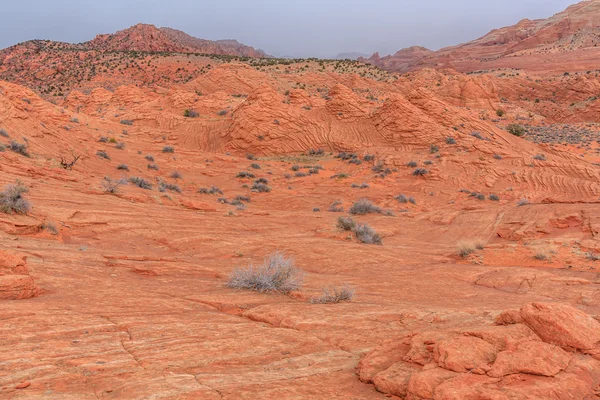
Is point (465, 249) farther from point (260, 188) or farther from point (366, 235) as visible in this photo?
point (260, 188)

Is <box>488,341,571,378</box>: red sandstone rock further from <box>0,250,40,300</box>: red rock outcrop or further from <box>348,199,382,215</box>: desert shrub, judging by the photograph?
<box>348,199,382,215</box>: desert shrub

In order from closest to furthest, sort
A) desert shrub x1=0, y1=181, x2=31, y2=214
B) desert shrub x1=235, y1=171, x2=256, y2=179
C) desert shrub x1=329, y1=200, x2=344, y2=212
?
desert shrub x1=0, y1=181, x2=31, y2=214 < desert shrub x1=329, y1=200, x2=344, y2=212 < desert shrub x1=235, y1=171, x2=256, y2=179

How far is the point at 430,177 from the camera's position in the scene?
2373 centimetres

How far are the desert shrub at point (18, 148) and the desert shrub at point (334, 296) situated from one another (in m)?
15.6

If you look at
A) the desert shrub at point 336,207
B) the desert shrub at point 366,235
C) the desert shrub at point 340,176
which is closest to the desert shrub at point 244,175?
the desert shrub at point 340,176

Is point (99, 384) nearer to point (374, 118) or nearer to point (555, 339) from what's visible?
point (555, 339)

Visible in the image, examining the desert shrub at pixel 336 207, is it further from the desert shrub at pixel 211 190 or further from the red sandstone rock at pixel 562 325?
the red sandstone rock at pixel 562 325

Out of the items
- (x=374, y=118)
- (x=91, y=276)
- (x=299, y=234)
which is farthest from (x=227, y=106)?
(x=91, y=276)

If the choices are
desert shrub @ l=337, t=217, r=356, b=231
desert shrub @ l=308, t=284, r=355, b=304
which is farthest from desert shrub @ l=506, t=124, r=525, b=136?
Result: desert shrub @ l=308, t=284, r=355, b=304

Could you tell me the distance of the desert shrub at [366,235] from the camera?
41.5ft

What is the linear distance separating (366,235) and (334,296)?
633 centimetres

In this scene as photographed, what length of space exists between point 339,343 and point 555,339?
2171 millimetres

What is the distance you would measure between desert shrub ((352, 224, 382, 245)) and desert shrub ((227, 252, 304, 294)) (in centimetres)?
545

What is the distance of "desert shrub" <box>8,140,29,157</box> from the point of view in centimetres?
1658
